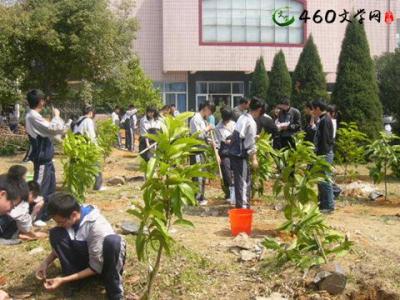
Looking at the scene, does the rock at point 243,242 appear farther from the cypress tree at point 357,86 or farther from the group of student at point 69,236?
the cypress tree at point 357,86

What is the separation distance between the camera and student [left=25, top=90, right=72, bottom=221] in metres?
7.18

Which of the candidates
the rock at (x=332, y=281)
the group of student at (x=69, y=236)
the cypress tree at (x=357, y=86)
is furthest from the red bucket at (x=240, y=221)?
the cypress tree at (x=357, y=86)

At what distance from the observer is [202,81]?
34.4m

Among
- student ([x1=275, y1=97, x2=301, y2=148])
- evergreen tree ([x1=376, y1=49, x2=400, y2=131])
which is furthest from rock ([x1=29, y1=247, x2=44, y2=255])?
evergreen tree ([x1=376, y1=49, x2=400, y2=131])

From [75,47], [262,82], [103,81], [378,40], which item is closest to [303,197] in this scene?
[75,47]

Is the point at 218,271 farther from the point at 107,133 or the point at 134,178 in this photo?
the point at 107,133

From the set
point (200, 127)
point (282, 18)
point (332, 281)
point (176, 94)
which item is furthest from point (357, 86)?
point (176, 94)

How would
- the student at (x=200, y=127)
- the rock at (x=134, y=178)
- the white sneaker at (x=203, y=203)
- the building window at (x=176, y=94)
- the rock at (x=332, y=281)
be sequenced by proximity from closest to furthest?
the rock at (x=332, y=281) < the white sneaker at (x=203, y=203) < the student at (x=200, y=127) < the rock at (x=134, y=178) < the building window at (x=176, y=94)

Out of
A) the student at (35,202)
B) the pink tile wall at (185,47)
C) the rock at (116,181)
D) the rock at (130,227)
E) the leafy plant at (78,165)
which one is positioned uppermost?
the pink tile wall at (185,47)

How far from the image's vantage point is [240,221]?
665 cm

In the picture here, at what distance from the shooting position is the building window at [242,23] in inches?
1286

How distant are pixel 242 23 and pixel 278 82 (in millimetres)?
7181

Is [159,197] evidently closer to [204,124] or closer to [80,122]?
[204,124]

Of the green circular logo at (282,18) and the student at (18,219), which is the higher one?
the green circular logo at (282,18)
